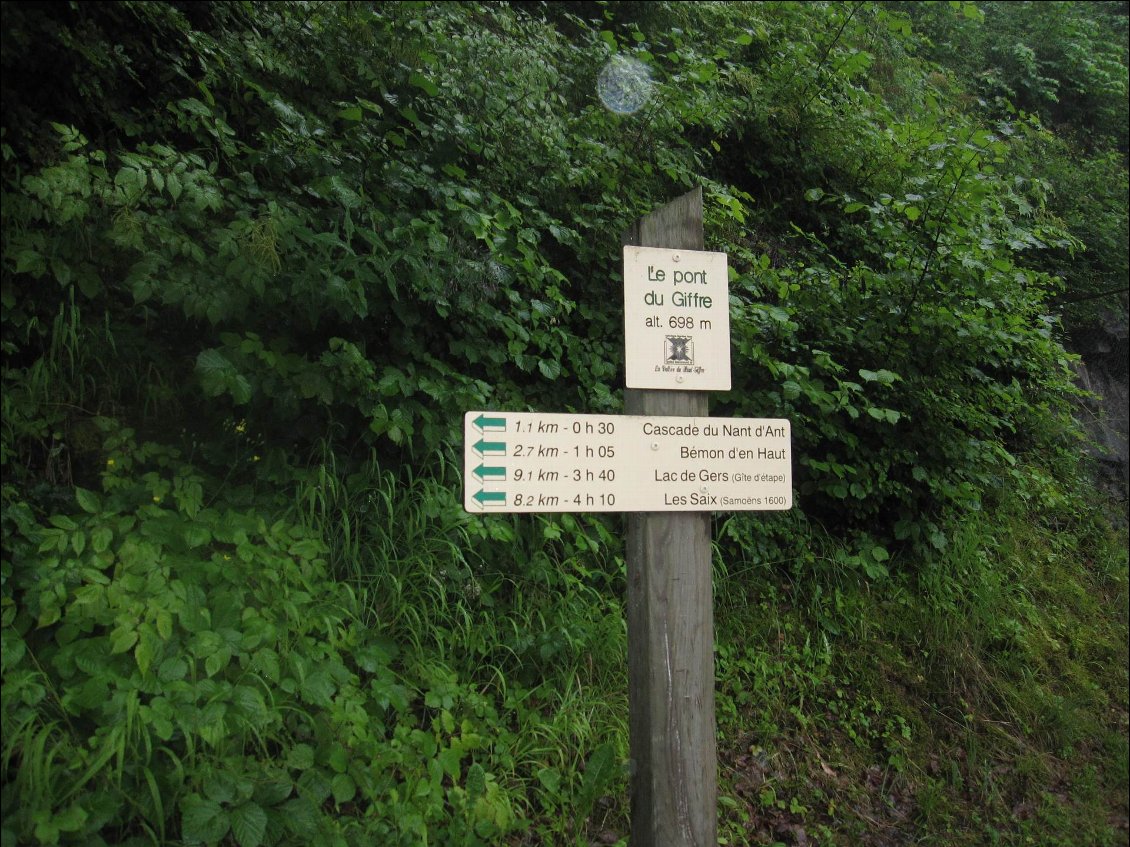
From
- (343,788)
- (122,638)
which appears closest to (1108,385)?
(343,788)

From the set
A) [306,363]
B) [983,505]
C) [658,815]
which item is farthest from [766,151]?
[658,815]

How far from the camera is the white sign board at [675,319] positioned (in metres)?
2.27

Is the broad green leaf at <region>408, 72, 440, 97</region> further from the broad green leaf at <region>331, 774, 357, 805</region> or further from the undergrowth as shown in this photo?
the broad green leaf at <region>331, 774, 357, 805</region>

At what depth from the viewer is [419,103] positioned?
13.8 ft

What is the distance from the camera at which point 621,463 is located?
2.19 metres

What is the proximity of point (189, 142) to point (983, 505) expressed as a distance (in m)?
5.39

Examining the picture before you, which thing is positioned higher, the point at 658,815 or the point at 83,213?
the point at 83,213

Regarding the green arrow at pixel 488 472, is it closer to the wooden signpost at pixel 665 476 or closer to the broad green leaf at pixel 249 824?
the wooden signpost at pixel 665 476

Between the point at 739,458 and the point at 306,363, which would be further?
the point at 306,363

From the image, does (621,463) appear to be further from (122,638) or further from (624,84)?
(624,84)

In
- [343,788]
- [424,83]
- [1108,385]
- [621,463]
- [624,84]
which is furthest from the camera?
[1108,385]

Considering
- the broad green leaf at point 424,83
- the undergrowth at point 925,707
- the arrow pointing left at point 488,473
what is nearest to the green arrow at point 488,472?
the arrow pointing left at point 488,473

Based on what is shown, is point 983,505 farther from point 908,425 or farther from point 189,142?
point 189,142

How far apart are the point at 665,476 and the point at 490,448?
507 mm
